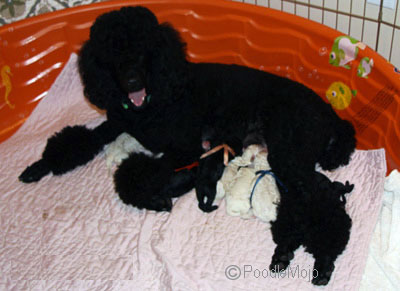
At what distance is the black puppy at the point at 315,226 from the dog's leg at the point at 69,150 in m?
0.94

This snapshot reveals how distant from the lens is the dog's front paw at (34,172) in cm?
198

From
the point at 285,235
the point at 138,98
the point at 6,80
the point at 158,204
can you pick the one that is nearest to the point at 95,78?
the point at 138,98

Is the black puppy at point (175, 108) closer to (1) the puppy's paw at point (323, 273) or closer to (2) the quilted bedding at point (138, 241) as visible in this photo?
(2) the quilted bedding at point (138, 241)

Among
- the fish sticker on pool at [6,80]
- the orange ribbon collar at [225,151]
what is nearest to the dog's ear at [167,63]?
the orange ribbon collar at [225,151]

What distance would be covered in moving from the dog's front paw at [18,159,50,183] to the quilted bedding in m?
0.03

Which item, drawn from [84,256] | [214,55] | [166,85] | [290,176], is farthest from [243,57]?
[84,256]

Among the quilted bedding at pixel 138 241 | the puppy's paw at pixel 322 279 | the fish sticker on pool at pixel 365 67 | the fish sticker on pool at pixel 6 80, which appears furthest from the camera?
the fish sticker on pool at pixel 6 80

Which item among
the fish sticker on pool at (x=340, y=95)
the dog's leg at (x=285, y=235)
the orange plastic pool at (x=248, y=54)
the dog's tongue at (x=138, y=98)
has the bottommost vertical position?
the dog's leg at (x=285, y=235)

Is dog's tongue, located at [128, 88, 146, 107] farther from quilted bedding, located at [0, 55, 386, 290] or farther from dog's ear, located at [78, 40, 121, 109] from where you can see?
quilted bedding, located at [0, 55, 386, 290]

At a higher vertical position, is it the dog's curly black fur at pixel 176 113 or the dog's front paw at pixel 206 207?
the dog's curly black fur at pixel 176 113

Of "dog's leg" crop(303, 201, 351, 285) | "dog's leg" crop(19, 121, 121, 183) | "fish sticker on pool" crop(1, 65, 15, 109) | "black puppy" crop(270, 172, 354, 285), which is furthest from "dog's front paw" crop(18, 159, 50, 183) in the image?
"dog's leg" crop(303, 201, 351, 285)

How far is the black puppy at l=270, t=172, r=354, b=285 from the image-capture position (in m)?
1.49

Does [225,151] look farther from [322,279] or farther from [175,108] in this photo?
[322,279]

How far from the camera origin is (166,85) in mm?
1714
